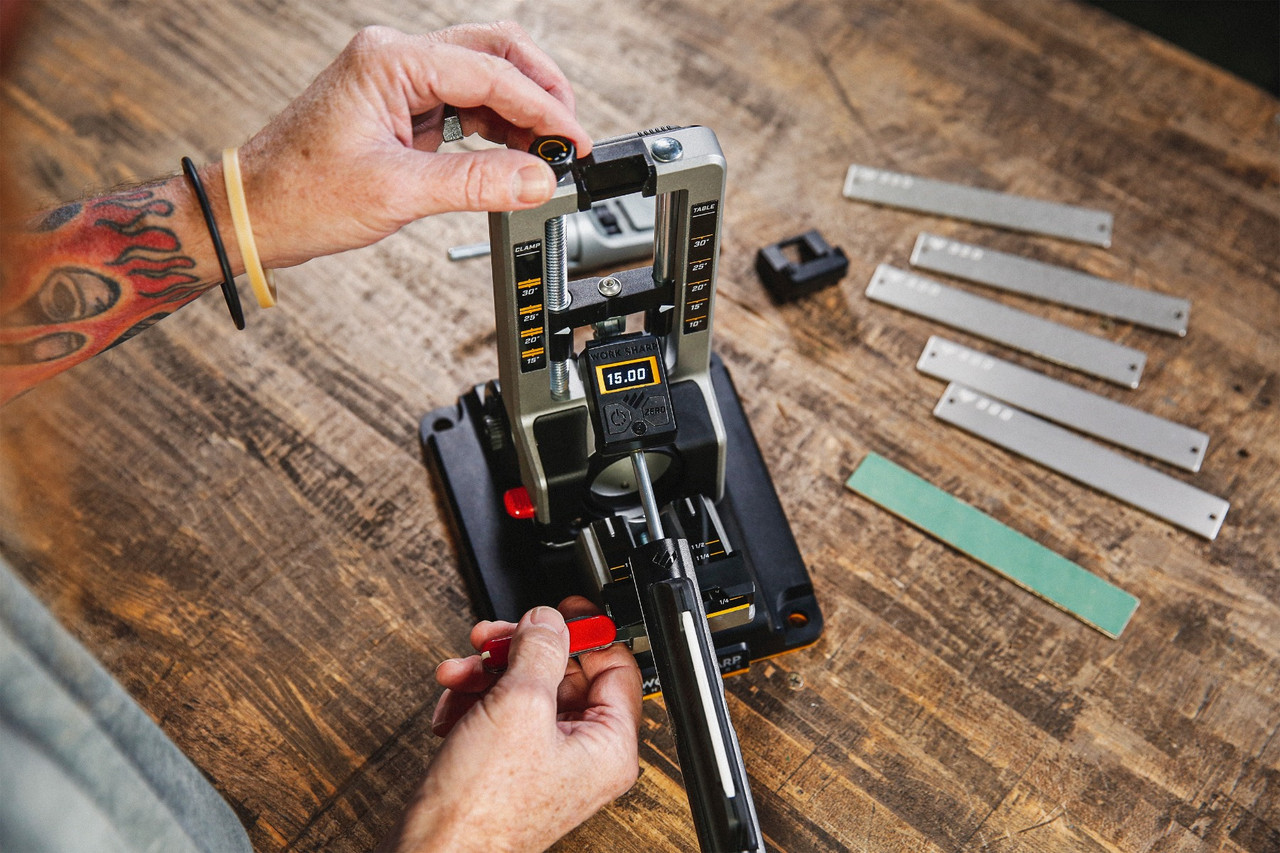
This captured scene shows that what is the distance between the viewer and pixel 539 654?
954mm

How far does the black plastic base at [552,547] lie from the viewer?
1169 millimetres

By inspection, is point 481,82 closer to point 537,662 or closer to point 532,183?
point 532,183

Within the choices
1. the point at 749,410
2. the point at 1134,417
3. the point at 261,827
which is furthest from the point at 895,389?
the point at 261,827

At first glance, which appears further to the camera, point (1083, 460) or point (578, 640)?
point (1083, 460)

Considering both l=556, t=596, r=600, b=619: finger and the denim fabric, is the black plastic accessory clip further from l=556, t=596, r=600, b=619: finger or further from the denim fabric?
the denim fabric

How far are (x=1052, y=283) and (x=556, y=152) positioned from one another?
90 centimetres

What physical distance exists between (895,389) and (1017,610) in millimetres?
350

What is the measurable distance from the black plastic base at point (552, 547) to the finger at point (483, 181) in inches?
15.2

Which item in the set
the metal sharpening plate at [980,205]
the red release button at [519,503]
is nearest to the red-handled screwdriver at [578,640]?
the red release button at [519,503]

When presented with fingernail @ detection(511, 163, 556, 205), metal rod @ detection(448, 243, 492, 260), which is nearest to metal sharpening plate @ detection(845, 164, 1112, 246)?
metal rod @ detection(448, 243, 492, 260)

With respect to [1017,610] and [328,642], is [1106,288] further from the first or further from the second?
[328,642]

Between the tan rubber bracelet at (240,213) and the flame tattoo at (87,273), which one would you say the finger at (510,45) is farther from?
the flame tattoo at (87,273)

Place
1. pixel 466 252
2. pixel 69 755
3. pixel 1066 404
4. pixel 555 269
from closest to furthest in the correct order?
pixel 69 755, pixel 555 269, pixel 1066 404, pixel 466 252

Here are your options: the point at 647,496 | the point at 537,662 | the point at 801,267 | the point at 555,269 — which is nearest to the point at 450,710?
the point at 537,662
